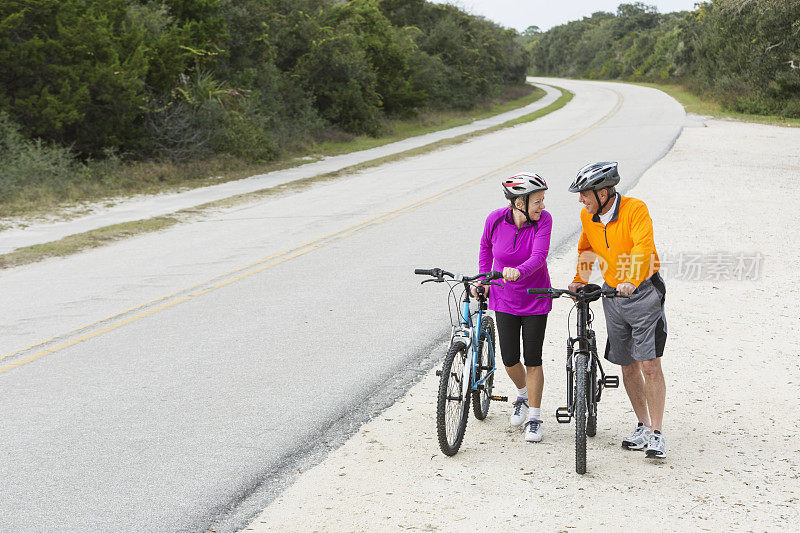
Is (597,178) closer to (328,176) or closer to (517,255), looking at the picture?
(517,255)

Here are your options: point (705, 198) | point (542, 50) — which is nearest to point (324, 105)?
A: point (705, 198)

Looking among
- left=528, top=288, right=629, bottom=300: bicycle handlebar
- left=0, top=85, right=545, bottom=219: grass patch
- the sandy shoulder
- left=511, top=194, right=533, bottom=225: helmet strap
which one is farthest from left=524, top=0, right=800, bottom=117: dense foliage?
left=528, top=288, right=629, bottom=300: bicycle handlebar

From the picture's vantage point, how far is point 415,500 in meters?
4.82

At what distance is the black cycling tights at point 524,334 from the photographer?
5.51 meters

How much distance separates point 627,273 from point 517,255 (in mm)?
773

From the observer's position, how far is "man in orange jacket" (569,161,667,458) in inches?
199

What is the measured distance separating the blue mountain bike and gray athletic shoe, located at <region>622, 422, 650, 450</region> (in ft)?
3.01

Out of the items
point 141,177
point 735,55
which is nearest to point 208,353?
point 141,177

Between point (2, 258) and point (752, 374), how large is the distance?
10780 millimetres

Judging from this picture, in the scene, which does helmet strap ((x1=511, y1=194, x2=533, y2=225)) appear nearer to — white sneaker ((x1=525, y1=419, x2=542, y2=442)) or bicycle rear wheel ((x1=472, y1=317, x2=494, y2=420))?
bicycle rear wheel ((x1=472, y1=317, x2=494, y2=420))

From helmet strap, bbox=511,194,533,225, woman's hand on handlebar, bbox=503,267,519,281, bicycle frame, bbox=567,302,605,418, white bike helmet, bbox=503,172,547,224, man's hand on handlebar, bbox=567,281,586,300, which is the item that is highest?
white bike helmet, bbox=503,172,547,224

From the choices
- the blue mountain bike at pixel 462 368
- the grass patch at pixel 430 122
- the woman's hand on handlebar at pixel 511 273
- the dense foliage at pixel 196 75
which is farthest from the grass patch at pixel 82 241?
the grass patch at pixel 430 122

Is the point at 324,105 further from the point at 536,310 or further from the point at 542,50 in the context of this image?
Answer: the point at 542,50

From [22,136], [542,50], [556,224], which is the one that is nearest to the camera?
[556,224]
